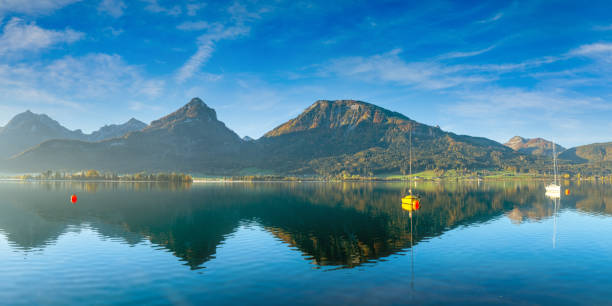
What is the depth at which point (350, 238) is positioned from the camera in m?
58.6

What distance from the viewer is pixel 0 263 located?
41625 mm

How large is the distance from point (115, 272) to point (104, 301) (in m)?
9.52

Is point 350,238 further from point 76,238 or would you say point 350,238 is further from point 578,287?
point 76,238

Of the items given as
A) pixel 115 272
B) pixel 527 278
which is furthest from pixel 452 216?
pixel 115 272

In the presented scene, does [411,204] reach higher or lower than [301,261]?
higher

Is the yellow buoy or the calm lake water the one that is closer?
the calm lake water

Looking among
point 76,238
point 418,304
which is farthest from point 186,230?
point 418,304

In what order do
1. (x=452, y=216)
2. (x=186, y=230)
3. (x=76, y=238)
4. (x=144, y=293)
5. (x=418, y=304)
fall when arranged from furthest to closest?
(x=452, y=216) → (x=186, y=230) → (x=76, y=238) → (x=144, y=293) → (x=418, y=304)

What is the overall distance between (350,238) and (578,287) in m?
30.9

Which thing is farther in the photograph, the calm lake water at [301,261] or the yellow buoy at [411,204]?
the yellow buoy at [411,204]

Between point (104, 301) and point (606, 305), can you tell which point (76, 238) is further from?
point (606, 305)

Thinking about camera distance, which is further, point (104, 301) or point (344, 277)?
point (344, 277)

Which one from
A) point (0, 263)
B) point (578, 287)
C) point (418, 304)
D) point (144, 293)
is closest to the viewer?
point (418, 304)

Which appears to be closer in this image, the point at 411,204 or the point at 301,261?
the point at 301,261
